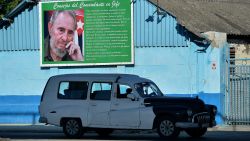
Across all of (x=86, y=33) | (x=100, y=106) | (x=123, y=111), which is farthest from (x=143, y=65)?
(x=123, y=111)

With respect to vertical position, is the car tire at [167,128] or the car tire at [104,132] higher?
the car tire at [167,128]

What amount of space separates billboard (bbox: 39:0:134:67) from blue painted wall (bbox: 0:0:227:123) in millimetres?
350

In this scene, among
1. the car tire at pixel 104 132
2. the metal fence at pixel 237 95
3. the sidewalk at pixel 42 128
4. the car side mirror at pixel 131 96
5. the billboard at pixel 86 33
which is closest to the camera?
the car side mirror at pixel 131 96

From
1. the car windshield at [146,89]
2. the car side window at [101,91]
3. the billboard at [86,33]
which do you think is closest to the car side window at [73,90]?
the car side window at [101,91]

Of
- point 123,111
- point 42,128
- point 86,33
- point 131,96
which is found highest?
point 86,33

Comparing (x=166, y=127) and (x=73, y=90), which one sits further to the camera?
(x=73, y=90)

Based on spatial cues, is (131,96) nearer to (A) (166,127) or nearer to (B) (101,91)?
Result: (B) (101,91)

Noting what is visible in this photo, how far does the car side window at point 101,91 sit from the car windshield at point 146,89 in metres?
0.91

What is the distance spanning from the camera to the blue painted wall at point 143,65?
27.2 metres

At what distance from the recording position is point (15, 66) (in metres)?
30.6

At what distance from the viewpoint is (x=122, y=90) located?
21.2m

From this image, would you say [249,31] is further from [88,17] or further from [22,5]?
[22,5]

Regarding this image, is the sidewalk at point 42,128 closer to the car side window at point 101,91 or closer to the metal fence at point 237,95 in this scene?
the metal fence at point 237,95

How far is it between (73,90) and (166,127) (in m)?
3.42
